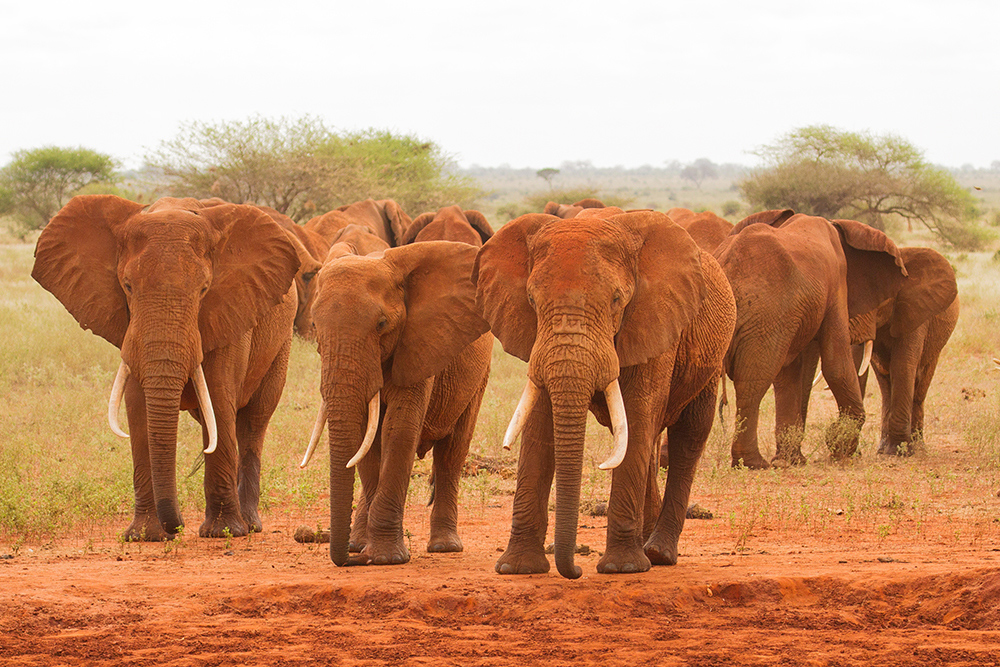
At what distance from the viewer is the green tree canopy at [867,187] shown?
31516mm

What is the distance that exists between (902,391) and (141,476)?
6.88m

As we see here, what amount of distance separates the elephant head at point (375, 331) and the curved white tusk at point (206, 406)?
3.38 feet

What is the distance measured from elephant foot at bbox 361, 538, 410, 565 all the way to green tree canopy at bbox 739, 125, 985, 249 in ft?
86.2

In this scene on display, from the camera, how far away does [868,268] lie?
11.0 m

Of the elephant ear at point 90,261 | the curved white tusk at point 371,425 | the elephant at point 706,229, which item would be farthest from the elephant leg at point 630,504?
the elephant at point 706,229

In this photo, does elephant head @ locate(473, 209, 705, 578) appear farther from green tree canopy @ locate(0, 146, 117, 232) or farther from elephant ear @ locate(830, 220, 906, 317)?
green tree canopy @ locate(0, 146, 117, 232)

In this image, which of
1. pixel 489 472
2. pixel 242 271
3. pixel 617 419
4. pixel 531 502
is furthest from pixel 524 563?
pixel 489 472

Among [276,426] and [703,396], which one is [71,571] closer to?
[703,396]

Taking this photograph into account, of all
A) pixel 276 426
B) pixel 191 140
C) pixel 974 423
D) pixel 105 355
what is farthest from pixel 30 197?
pixel 974 423

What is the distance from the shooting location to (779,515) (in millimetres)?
7836

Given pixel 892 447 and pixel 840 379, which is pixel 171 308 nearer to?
pixel 840 379

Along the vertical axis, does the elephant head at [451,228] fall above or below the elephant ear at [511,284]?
above

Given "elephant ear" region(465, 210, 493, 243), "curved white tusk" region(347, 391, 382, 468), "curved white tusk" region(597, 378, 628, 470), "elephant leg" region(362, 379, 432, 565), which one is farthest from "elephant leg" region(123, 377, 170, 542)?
"elephant ear" region(465, 210, 493, 243)

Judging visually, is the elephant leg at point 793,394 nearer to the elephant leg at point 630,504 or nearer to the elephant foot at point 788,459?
the elephant foot at point 788,459
